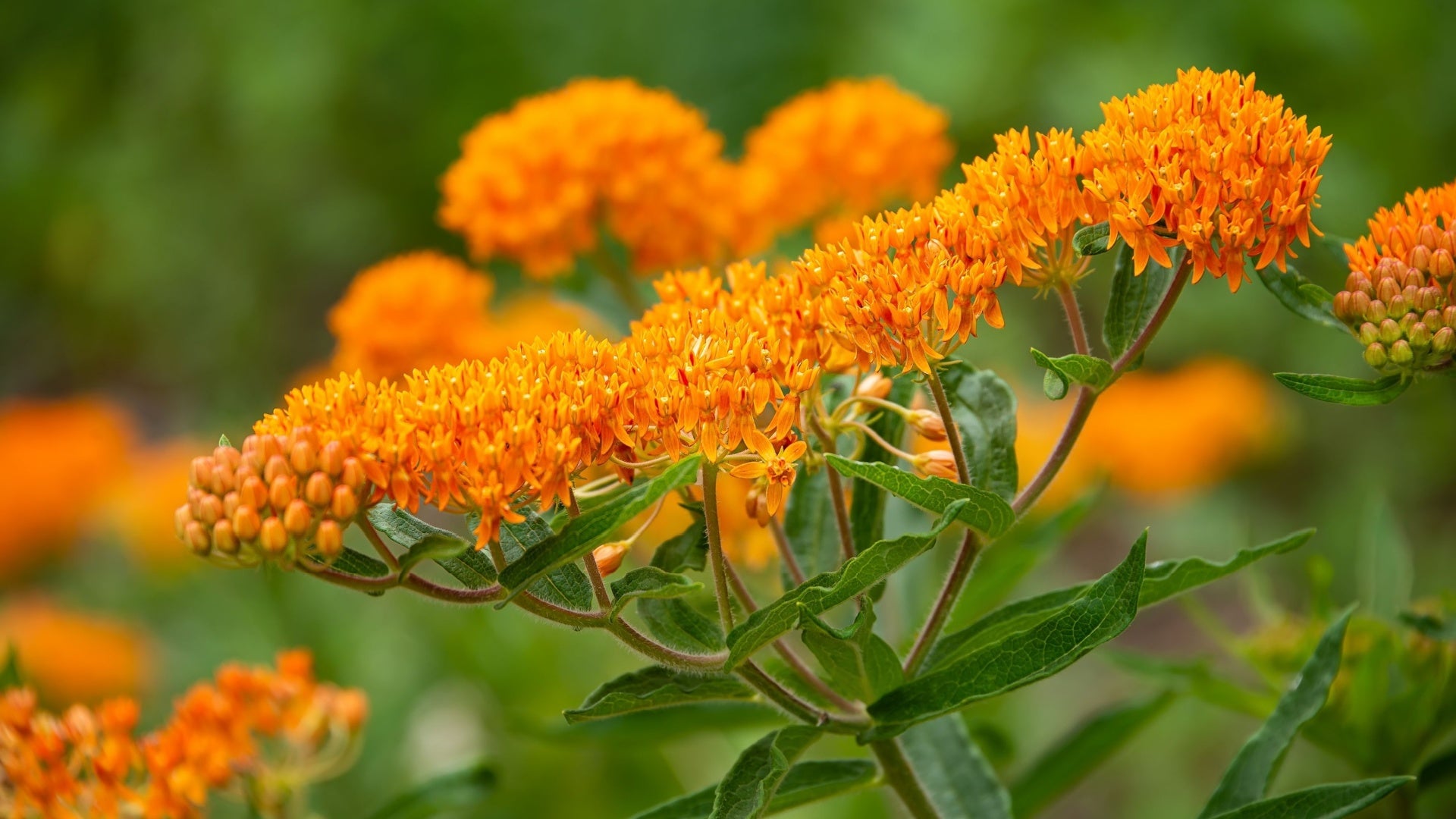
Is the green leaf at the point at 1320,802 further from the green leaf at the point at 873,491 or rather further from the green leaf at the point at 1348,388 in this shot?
the green leaf at the point at 873,491

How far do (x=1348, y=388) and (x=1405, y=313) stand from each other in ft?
0.39

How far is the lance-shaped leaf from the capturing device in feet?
5.59

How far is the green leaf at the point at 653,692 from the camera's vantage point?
162cm

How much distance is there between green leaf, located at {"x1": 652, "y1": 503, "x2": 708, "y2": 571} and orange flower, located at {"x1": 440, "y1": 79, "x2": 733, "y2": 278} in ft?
4.20

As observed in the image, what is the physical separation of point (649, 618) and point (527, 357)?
380mm

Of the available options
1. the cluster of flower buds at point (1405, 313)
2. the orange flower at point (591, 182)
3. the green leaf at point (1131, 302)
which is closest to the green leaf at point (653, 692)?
the green leaf at point (1131, 302)

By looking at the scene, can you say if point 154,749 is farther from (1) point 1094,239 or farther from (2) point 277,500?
(1) point 1094,239

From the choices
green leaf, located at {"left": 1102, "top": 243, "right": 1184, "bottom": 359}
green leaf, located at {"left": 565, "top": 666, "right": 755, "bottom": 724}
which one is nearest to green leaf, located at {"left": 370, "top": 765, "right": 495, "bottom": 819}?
green leaf, located at {"left": 565, "top": 666, "right": 755, "bottom": 724}

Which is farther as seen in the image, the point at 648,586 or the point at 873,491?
the point at 873,491

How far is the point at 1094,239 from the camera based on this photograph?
1652 mm

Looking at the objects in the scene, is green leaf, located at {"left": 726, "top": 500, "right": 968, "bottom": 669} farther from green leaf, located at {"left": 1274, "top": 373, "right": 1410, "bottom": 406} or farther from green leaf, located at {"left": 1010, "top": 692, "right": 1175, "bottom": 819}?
green leaf, located at {"left": 1010, "top": 692, "right": 1175, "bottom": 819}

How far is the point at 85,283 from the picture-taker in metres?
8.62

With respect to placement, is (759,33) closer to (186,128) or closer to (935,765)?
(186,128)

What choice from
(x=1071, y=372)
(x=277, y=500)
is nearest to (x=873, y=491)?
(x=1071, y=372)
